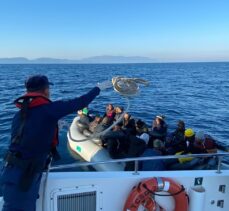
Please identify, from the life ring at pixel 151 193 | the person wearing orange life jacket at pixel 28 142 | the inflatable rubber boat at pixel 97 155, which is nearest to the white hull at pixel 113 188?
the life ring at pixel 151 193

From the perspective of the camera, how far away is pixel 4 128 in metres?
12.3

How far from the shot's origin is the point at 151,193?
3.54m

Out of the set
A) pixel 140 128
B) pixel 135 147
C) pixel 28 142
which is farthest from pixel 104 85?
pixel 140 128

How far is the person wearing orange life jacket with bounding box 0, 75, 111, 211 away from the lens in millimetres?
2703

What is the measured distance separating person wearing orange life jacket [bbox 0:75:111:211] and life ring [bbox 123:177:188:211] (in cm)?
120

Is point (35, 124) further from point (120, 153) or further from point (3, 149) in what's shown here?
point (3, 149)

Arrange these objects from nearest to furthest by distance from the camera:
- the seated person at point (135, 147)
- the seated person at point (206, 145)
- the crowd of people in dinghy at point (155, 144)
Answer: the crowd of people in dinghy at point (155, 144), the seated person at point (135, 147), the seated person at point (206, 145)

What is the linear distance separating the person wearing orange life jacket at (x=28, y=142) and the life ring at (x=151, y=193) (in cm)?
120

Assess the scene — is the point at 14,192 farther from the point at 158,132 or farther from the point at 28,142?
the point at 158,132

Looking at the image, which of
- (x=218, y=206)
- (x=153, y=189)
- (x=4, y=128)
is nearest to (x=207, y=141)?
(x=218, y=206)

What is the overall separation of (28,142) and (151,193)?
1.56 meters

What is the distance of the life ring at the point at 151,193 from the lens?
3.51 m

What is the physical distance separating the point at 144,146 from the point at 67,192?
379cm

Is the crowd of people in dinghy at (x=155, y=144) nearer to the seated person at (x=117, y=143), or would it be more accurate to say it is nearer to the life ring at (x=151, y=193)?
the seated person at (x=117, y=143)
